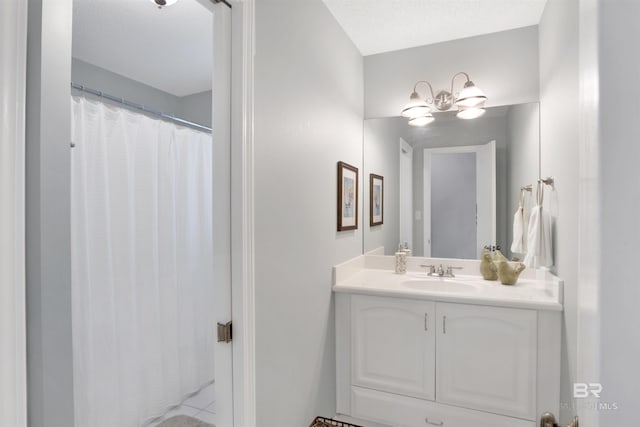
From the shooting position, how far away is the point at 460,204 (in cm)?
239

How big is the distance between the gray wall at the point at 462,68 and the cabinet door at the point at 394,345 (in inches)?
56.1

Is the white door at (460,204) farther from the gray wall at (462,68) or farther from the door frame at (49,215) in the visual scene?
the door frame at (49,215)

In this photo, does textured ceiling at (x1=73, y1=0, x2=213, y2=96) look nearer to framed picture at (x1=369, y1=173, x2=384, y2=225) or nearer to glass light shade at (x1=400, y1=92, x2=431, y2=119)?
glass light shade at (x1=400, y1=92, x2=431, y2=119)

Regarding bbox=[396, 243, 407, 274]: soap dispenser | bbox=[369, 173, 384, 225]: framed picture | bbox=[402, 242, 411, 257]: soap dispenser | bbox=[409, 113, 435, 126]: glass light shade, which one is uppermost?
bbox=[409, 113, 435, 126]: glass light shade

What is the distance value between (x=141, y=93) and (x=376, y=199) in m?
2.21

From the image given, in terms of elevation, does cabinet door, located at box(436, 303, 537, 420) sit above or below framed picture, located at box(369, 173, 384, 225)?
below

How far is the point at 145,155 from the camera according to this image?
2162 mm

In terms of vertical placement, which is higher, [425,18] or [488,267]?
[425,18]

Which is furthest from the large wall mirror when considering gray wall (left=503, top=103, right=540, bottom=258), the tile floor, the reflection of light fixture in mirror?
the tile floor

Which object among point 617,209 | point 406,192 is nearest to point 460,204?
point 406,192

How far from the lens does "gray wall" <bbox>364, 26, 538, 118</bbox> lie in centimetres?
212

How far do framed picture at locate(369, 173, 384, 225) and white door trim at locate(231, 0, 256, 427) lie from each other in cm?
145

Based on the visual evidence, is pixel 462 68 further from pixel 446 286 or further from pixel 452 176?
pixel 446 286

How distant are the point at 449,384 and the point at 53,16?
7.15 feet
